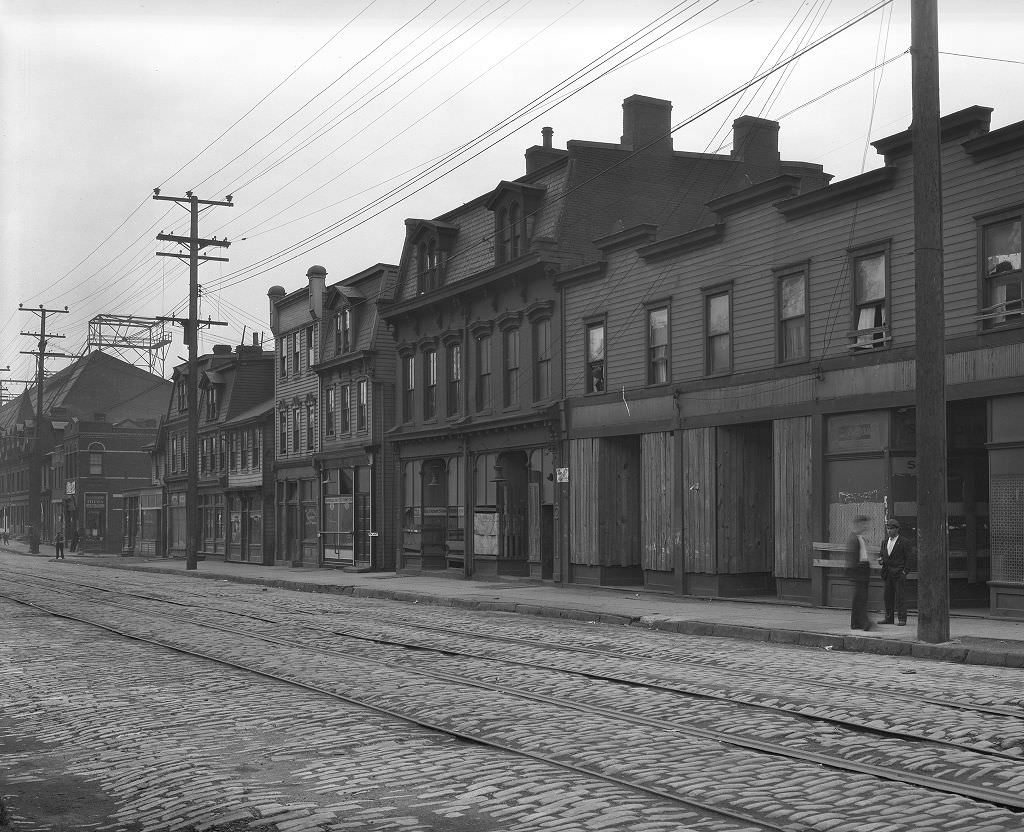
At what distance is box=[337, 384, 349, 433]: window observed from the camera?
44.2m

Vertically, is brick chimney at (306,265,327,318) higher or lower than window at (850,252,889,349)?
higher

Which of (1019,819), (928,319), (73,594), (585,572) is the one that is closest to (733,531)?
(585,572)

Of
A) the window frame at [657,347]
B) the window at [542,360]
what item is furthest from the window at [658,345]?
the window at [542,360]

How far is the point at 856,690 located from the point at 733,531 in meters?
13.5

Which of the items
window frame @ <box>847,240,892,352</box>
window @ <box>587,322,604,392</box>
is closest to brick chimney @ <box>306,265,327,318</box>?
window @ <box>587,322,604,392</box>

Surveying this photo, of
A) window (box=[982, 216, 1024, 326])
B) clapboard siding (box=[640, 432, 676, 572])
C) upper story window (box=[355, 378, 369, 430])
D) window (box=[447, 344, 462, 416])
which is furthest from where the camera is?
upper story window (box=[355, 378, 369, 430])

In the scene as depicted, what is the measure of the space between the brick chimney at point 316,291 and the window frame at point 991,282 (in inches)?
1213

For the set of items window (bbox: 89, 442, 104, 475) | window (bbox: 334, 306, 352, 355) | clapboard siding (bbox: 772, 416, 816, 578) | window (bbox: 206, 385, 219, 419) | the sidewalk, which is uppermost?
window (bbox: 334, 306, 352, 355)

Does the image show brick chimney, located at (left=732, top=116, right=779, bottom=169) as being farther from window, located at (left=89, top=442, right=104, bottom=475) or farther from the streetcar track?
window, located at (left=89, top=442, right=104, bottom=475)

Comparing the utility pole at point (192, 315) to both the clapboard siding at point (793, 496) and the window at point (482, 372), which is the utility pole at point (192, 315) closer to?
the window at point (482, 372)

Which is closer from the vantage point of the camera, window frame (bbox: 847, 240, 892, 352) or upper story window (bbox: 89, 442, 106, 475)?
window frame (bbox: 847, 240, 892, 352)

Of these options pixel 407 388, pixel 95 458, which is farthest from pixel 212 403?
pixel 95 458

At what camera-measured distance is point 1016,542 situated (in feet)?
62.5

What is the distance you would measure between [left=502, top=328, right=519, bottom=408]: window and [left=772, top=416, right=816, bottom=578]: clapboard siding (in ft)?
34.8
